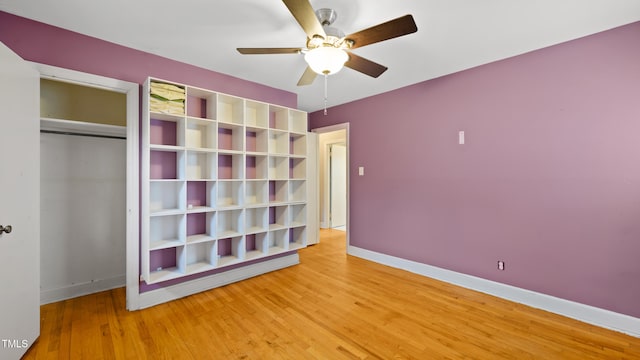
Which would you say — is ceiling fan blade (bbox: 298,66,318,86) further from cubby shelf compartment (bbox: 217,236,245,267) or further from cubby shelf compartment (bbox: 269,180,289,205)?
cubby shelf compartment (bbox: 217,236,245,267)

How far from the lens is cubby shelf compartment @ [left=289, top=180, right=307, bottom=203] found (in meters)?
3.73

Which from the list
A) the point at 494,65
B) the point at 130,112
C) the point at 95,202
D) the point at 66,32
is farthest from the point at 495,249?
the point at 66,32

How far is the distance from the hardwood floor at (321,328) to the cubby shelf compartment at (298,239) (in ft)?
2.40

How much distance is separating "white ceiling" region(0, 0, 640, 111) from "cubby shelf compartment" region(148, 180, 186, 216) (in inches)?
53.4

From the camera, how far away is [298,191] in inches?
150

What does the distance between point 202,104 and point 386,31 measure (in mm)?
2250

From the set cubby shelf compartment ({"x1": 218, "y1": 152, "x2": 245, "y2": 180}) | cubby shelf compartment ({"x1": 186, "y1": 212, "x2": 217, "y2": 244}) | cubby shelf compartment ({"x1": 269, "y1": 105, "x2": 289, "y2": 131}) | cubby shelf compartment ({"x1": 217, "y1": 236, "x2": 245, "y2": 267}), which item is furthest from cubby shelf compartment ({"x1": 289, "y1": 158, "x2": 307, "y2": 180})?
cubby shelf compartment ({"x1": 186, "y1": 212, "x2": 217, "y2": 244})

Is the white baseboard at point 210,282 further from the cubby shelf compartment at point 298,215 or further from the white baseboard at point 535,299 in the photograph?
the white baseboard at point 535,299

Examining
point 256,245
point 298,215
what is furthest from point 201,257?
point 298,215

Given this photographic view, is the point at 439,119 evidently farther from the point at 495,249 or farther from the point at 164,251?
the point at 164,251

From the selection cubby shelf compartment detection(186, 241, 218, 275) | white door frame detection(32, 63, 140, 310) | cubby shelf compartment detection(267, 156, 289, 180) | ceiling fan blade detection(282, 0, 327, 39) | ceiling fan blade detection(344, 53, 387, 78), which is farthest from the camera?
cubby shelf compartment detection(267, 156, 289, 180)

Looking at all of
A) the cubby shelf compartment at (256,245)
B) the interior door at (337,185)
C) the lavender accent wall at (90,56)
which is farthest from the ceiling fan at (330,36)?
the interior door at (337,185)

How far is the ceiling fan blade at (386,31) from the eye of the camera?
1.51 meters

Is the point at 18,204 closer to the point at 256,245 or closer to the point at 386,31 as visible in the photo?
the point at 256,245
